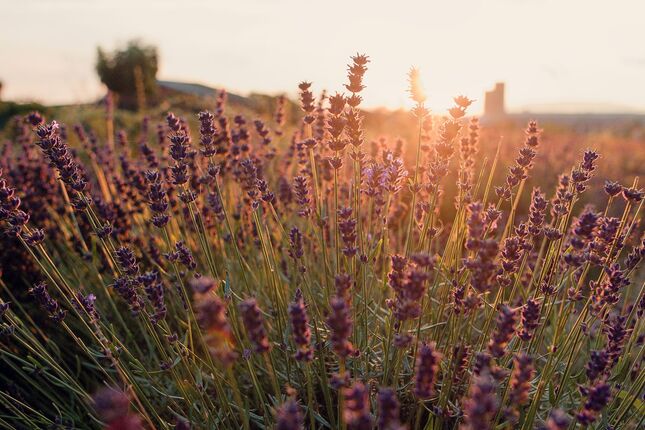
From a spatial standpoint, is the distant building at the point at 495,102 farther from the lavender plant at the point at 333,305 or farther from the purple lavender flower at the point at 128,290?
the purple lavender flower at the point at 128,290

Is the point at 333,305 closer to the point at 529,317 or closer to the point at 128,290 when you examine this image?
the point at 529,317

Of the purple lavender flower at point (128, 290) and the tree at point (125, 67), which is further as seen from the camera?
the tree at point (125, 67)

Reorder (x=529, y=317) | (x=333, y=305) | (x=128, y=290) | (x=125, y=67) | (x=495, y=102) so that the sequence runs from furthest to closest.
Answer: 1. (x=495, y=102)
2. (x=125, y=67)
3. (x=128, y=290)
4. (x=529, y=317)
5. (x=333, y=305)

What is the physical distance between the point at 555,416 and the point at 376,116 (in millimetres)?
18580

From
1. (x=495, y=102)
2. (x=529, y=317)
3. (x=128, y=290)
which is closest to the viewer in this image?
(x=529, y=317)

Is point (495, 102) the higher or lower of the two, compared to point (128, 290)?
higher

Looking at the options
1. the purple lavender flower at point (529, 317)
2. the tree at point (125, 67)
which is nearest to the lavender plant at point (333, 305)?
the purple lavender flower at point (529, 317)

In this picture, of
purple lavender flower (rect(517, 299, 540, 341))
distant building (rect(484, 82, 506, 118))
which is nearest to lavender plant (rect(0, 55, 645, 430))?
purple lavender flower (rect(517, 299, 540, 341))

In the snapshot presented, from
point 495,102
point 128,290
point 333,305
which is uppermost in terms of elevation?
point 495,102

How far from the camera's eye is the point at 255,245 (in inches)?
134

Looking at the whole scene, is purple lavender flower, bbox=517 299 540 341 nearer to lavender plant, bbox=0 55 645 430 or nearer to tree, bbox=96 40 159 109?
lavender plant, bbox=0 55 645 430

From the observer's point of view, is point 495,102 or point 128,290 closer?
point 128,290

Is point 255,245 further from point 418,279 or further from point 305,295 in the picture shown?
point 418,279

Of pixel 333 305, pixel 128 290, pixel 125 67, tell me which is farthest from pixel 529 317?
pixel 125 67
